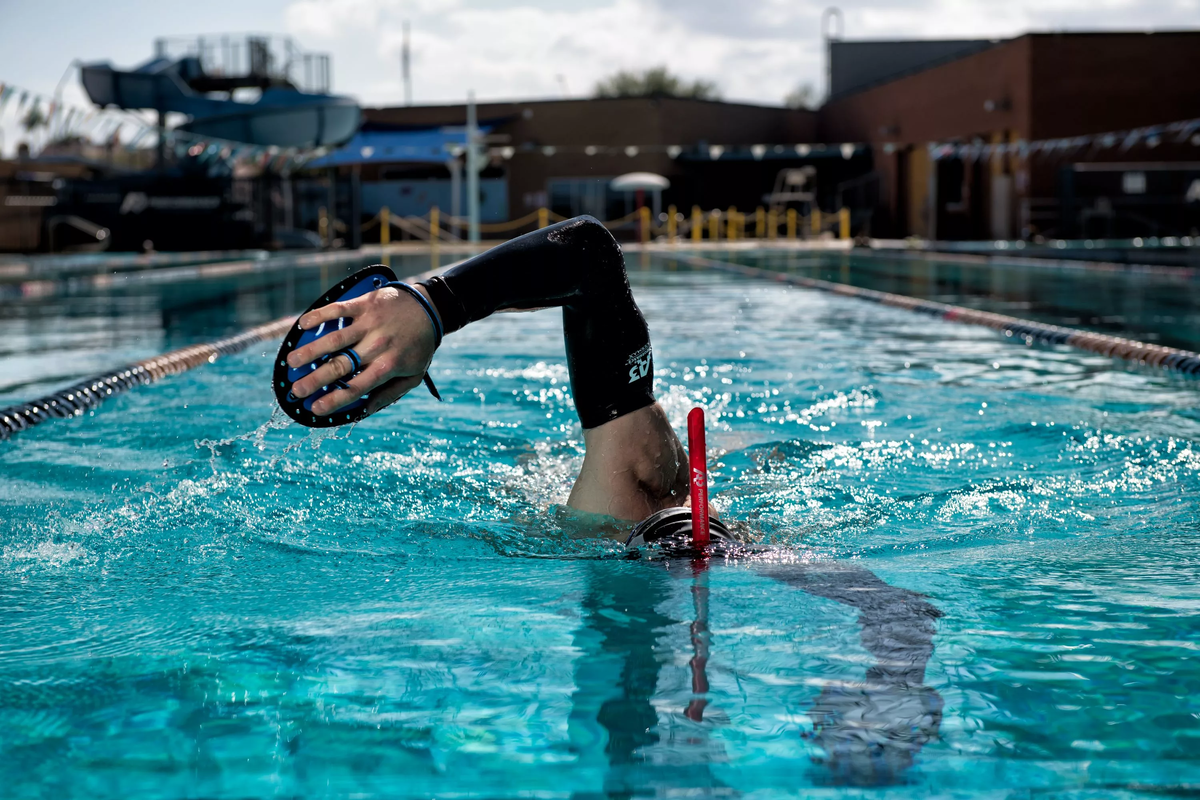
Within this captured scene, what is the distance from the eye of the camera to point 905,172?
32031 millimetres

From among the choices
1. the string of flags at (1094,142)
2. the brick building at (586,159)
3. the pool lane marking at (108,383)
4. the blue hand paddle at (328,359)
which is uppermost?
the brick building at (586,159)

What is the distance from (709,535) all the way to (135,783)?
121 cm

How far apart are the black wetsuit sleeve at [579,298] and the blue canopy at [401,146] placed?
2996 centimetres

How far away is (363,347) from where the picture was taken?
1.67 metres

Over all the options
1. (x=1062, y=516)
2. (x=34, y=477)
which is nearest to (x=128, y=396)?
(x=34, y=477)

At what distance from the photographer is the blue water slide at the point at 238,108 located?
2502 cm

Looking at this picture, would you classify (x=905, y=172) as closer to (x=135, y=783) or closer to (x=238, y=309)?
(x=238, y=309)

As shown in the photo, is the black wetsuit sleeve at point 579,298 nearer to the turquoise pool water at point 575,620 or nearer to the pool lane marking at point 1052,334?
the turquoise pool water at point 575,620

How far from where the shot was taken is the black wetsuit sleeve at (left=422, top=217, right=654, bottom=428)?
1954mm

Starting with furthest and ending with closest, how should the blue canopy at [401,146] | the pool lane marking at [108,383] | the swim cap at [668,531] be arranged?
1. the blue canopy at [401,146]
2. the pool lane marking at [108,383]
3. the swim cap at [668,531]

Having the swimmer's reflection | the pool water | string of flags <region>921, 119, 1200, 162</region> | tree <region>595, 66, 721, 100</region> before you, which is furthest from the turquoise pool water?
tree <region>595, 66, 721, 100</region>

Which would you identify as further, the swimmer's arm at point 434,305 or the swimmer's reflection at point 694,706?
the swimmer's arm at point 434,305

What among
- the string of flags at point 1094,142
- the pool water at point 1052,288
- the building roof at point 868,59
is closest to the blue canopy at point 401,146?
the building roof at point 868,59

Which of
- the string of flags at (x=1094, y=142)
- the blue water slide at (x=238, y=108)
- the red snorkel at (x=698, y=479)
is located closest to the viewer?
the red snorkel at (x=698, y=479)
